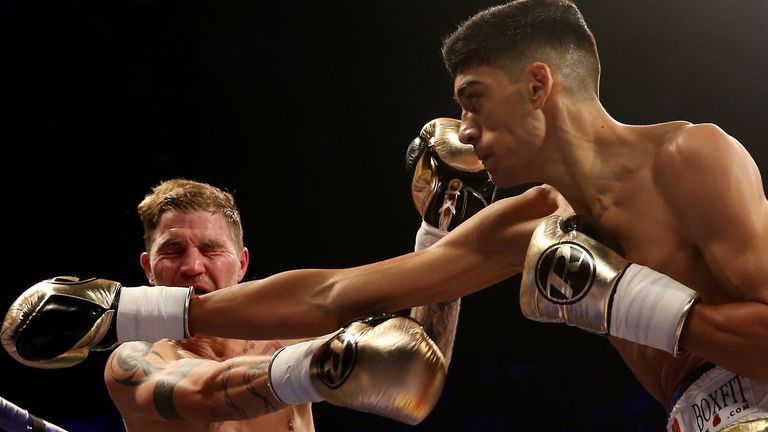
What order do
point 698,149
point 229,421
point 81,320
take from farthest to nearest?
point 229,421, point 81,320, point 698,149

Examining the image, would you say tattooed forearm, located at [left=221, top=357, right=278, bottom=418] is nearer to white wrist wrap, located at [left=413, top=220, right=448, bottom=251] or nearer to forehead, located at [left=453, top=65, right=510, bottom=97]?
white wrist wrap, located at [left=413, top=220, right=448, bottom=251]

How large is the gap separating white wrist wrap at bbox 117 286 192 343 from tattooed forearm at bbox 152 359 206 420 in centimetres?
38

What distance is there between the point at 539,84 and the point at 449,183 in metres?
0.62

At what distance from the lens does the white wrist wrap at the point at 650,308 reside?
1402 mm

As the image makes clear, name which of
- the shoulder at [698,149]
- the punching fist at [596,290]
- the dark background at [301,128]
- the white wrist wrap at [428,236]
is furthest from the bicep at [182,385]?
the dark background at [301,128]

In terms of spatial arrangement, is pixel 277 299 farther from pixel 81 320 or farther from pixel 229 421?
pixel 229 421

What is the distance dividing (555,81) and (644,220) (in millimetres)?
350

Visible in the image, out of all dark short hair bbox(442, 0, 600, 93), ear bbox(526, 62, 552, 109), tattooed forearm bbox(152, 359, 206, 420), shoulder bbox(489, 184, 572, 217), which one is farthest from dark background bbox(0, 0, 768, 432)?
ear bbox(526, 62, 552, 109)

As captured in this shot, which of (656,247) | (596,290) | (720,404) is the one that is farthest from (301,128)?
(720,404)

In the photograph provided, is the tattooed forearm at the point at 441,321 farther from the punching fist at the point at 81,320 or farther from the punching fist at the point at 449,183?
the punching fist at the point at 81,320

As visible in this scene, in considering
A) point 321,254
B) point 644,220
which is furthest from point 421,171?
point 321,254

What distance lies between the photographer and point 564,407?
3.94m

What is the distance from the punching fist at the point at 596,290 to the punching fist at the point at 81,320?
73 cm

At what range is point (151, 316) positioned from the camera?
1.78 m
